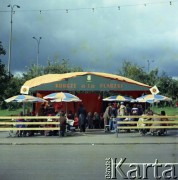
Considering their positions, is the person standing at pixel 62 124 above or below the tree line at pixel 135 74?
below

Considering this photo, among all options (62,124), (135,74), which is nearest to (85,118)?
(62,124)

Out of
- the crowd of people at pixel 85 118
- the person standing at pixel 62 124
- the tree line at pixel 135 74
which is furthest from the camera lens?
the tree line at pixel 135 74

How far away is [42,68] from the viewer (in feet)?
259

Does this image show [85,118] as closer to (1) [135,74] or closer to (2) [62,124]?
(2) [62,124]

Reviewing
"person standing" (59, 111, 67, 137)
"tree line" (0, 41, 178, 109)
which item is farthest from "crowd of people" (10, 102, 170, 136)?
"tree line" (0, 41, 178, 109)

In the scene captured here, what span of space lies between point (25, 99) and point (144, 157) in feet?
44.0

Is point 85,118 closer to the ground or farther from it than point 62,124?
farther from it

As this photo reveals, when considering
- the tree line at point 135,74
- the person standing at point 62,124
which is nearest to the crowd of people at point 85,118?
the person standing at point 62,124

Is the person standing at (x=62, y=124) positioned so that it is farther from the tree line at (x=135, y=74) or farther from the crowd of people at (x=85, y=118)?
the tree line at (x=135, y=74)

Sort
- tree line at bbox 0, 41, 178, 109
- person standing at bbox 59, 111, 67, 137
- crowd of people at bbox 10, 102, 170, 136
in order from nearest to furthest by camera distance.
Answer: person standing at bbox 59, 111, 67, 137 → crowd of people at bbox 10, 102, 170, 136 → tree line at bbox 0, 41, 178, 109

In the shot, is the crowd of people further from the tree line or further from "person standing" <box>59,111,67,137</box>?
the tree line

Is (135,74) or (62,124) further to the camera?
(135,74)

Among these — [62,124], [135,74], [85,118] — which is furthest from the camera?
[135,74]

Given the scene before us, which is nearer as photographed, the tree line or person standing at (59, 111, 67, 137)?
person standing at (59, 111, 67, 137)
